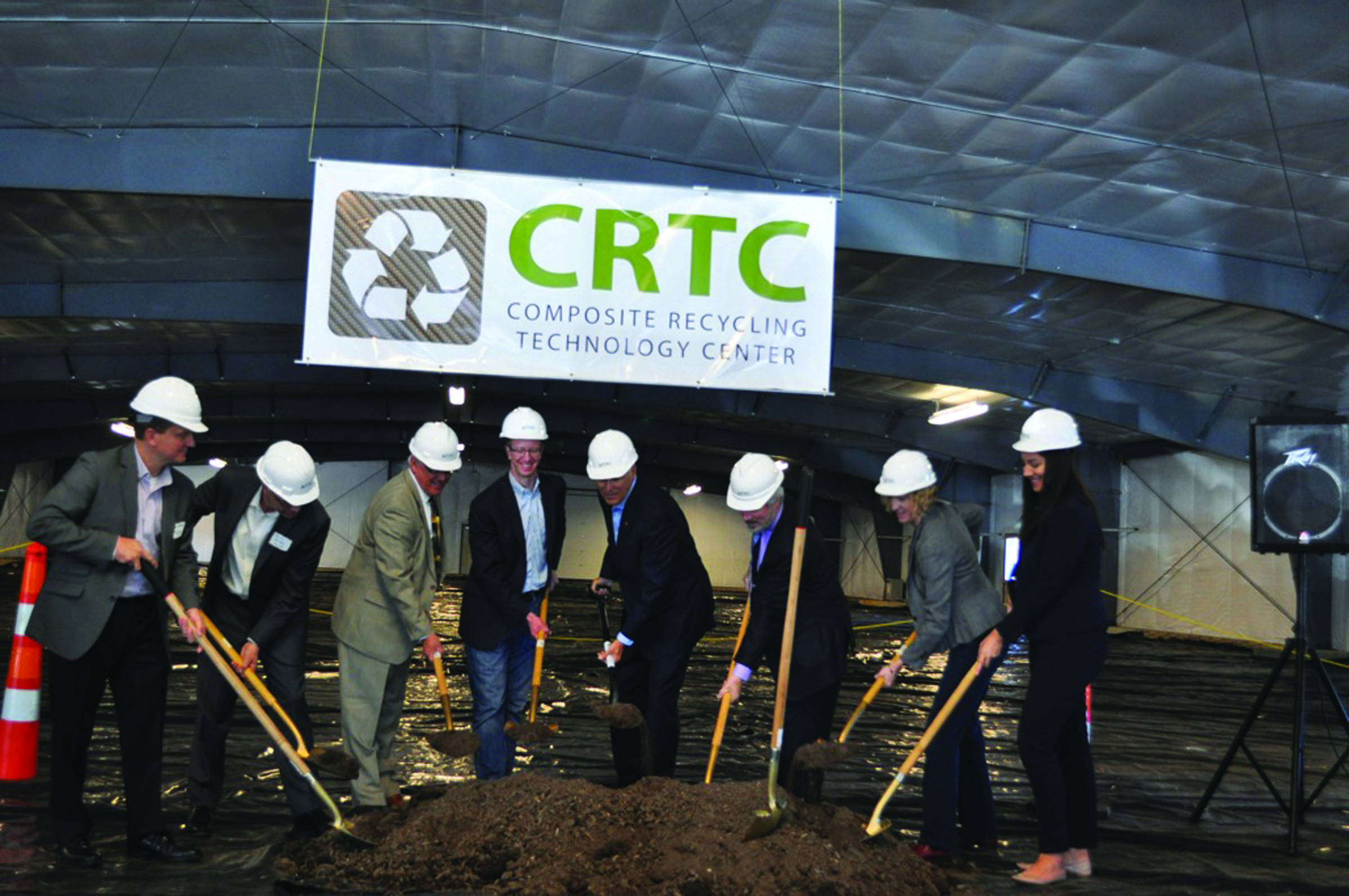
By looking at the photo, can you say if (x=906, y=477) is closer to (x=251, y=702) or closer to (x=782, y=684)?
(x=782, y=684)

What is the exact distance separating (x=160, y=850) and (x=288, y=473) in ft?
5.18

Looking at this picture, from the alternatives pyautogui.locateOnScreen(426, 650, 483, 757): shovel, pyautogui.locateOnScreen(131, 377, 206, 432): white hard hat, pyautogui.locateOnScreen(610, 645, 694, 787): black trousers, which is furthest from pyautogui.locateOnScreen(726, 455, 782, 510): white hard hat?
pyautogui.locateOnScreen(131, 377, 206, 432): white hard hat

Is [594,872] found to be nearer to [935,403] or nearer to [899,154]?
[899,154]

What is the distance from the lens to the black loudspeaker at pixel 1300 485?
6.00 meters

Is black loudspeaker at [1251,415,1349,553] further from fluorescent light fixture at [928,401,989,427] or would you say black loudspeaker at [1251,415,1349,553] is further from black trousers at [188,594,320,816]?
fluorescent light fixture at [928,401,989,427]

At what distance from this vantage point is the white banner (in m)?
6.28

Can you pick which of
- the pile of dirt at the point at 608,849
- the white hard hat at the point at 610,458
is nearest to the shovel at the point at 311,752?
the pile of dirt at the point at 608,849

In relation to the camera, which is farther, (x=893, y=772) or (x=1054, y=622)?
(x=893, y=772)

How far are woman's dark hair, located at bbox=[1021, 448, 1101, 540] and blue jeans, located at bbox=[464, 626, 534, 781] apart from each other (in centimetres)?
247

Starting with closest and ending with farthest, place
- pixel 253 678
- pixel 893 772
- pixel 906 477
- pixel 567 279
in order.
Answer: pixel 253 678, pixel 906 477, pixel 567 279, pixel 893 772

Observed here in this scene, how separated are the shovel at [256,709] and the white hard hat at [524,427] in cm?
172

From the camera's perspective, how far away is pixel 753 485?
219 inches

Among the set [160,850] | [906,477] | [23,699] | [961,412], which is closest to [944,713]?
[906,477]

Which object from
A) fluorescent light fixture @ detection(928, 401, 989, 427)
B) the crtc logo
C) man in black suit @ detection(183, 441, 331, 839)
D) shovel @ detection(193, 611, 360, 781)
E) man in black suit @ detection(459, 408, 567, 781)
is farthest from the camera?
fluorescent light fixture @ detection(928, 401, 989, 427)
